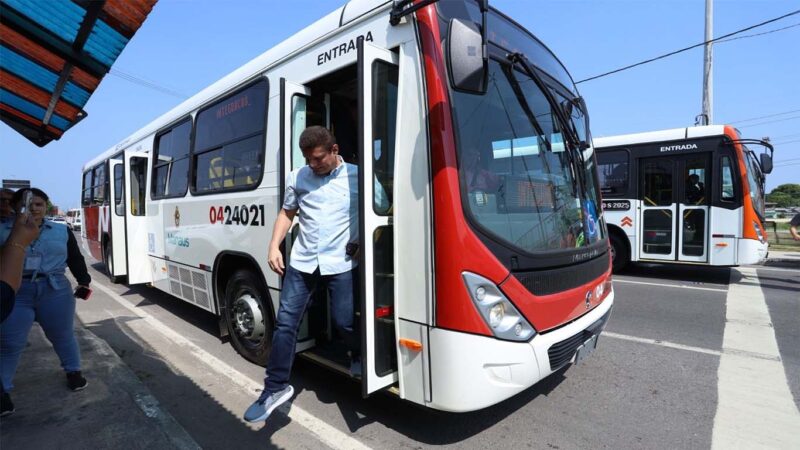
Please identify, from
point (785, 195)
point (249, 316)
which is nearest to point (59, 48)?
point (249, 316)

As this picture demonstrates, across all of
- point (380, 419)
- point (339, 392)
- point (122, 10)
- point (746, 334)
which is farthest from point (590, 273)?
point (122, 10)

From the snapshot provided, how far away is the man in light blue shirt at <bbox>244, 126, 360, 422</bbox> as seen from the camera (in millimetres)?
2746

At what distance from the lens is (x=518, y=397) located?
323 cm

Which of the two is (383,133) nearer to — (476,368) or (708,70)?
(476,368)

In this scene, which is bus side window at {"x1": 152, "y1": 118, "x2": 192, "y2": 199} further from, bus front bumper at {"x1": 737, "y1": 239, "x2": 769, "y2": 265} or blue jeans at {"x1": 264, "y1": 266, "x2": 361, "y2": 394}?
bus front bumper at {"x1": 737, "y1": 239, "x2": 769, "y2": 265}

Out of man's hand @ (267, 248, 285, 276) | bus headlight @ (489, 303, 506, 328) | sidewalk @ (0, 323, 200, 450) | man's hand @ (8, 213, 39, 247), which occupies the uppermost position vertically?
man's hand @ (8, 213, 39, 247)

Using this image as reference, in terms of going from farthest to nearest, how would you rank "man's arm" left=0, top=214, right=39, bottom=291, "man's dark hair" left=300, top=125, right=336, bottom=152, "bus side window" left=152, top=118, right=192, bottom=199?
"bus side window" left=152, top=118, right=192, bottom=199 → "man's dark hair" left=300, top=125, right=336, bottom=152 → "man's arm" left=0, top=214, right=39, bottom=291

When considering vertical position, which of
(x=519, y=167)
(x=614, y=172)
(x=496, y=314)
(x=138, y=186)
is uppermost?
(x=614, y=172)

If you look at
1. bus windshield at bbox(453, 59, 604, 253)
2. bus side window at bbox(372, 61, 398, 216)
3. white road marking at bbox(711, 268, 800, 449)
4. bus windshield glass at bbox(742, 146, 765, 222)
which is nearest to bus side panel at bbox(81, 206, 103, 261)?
bus side window at bbox(372, 61, 398, 216)

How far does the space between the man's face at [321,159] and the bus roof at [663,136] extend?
26.2 ft

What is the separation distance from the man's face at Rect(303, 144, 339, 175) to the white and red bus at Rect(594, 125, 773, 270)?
790 centimetres

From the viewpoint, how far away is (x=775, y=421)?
9.58 feet

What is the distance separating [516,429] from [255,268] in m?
2.49

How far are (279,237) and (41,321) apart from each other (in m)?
2.18
